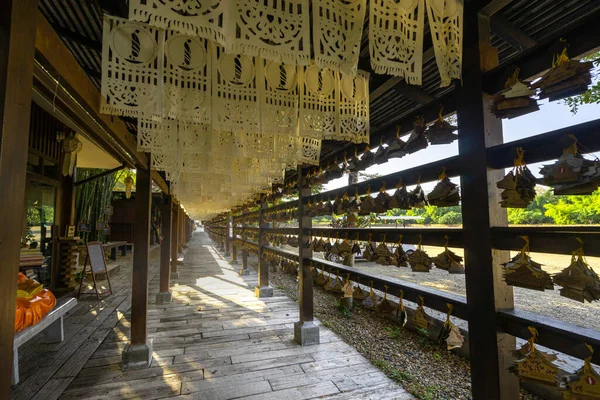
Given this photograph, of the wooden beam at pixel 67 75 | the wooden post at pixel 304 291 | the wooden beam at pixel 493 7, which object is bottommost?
the wooden post at pixel 304 291

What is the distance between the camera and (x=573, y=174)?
3.01 feet

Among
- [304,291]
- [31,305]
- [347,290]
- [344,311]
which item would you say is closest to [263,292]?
[344,311]

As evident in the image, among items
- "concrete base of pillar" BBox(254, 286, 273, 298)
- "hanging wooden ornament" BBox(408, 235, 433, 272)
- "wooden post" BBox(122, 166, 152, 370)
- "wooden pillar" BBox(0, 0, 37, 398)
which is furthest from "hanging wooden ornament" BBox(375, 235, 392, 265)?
"concrete base of pillar" BBox(254, 286, 273, 298)

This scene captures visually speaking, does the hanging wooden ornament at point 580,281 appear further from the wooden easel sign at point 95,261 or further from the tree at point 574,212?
the wooden easel sign at point 95,261

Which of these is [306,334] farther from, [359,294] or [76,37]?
[76,37]

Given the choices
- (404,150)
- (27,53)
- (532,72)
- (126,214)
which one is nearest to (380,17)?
(532,72)

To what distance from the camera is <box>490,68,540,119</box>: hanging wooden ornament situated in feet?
3.64

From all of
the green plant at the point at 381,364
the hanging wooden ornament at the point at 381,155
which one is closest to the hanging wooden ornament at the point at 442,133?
the hanging wooden ornament at the point at 381,155

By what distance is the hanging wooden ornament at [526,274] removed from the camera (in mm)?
1041

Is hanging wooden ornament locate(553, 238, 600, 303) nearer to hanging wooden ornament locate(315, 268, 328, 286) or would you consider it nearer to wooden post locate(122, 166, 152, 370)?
hanging wooden ornament locate(315, 268, 328, 286)

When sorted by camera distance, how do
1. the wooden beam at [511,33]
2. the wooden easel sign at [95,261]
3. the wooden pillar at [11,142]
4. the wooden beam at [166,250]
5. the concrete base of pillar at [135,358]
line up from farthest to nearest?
the wooden beam at [166,250], the wooden easel sign at [95,261], the concrete base of pillar at [135,358], the wooden beam at [511,33], the wooden pillar at [11,142]

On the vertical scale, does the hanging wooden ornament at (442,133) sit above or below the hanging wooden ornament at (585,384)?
above

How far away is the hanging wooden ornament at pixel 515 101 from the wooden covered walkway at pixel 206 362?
2.14 metres

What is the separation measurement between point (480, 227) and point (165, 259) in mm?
4801
